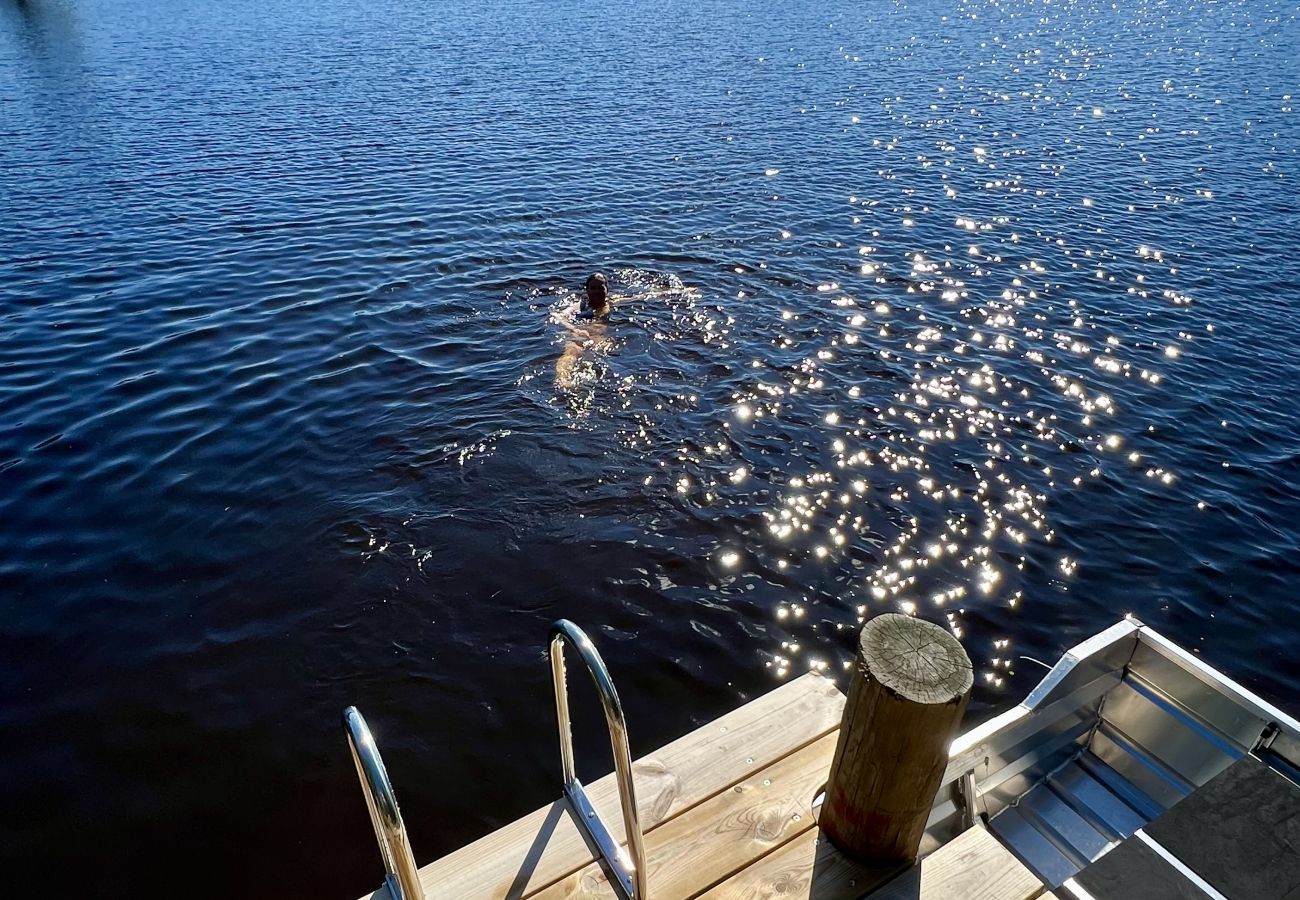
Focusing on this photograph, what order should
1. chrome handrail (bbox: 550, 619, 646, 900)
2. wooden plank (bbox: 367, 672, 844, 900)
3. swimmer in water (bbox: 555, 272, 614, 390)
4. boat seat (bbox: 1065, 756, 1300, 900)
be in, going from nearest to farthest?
1. chrome handrail (bbox: 550, 619, 646, 900)
2. boat seat (bbox: 1065, 756, 1300, 900)
3. wooden plank (bbox: 367, 672, 844, 900)
4. swimmer in water (bbox: 555, 272, 614, 390)

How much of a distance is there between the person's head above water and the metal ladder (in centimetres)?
990

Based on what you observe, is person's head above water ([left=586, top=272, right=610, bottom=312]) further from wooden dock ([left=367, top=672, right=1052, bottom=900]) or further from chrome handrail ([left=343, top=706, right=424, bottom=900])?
chrome handrail ([left=343, top=706, right=424, bottom=900])

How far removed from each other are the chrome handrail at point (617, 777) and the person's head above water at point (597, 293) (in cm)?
989

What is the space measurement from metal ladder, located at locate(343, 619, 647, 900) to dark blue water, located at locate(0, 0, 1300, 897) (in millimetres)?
2314

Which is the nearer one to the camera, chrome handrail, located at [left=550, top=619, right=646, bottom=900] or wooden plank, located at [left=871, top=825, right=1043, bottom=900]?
chrome handrail, located at [left=550, top=619, right=646, bottom=900]

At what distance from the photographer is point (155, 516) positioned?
378 inches

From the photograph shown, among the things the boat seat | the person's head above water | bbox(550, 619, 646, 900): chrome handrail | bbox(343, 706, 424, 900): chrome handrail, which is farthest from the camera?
the person's head above water

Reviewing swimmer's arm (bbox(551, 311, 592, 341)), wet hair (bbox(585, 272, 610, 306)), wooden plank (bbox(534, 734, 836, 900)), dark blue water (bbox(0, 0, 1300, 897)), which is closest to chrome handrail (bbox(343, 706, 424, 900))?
wooden plank (bbox(534, 734, 836, 900))

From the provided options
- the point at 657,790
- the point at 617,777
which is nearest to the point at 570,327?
the point at 657,790

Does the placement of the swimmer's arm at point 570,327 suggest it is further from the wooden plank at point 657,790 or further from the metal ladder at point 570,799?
the metal ladder at point 570,799

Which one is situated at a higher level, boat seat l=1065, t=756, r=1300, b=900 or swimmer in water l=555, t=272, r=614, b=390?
boat seat l=1065, t=756, r=1300, b=900

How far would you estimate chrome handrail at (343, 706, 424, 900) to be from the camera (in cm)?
328

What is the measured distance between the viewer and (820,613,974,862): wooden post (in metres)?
3.95

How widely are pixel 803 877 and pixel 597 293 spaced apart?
419 inches
